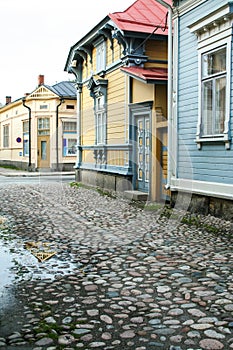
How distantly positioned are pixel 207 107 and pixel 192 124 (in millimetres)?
651

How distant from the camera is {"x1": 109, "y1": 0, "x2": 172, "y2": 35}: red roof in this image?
13.8m

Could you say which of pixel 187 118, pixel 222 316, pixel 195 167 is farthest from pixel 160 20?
pixel 222 316

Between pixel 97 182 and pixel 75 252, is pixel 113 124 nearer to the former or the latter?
pixel 97 182

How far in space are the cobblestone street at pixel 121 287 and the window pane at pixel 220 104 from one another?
6.38ft

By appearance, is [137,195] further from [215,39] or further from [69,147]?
[69,147]

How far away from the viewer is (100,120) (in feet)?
56.4

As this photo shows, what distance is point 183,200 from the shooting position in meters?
10.8

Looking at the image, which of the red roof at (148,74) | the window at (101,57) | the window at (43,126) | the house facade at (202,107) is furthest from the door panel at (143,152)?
the window at (43,126)

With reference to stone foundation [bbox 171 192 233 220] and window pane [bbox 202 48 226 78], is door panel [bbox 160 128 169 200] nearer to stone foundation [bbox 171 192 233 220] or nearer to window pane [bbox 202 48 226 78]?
stone foundation [bbox 171 192 233 220]

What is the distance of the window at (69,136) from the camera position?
1181 inches

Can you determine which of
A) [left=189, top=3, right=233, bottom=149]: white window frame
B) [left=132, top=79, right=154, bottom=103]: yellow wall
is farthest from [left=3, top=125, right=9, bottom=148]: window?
[left=189, top=3, right=233, bottom=149]: white window frame

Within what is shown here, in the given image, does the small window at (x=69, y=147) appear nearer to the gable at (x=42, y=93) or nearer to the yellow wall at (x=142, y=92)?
the gable at (x=42, y=93)

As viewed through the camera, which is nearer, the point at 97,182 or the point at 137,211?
the point at 137,211

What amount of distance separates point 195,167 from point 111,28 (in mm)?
6848
